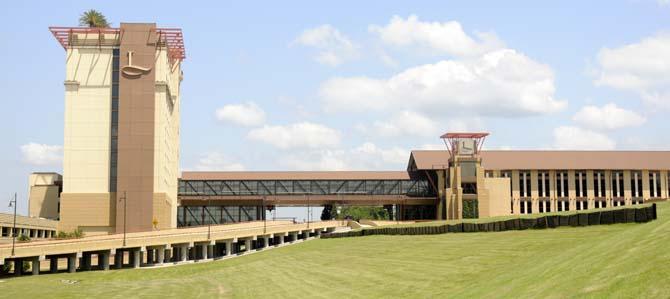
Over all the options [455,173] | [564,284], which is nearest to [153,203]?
[455,173]

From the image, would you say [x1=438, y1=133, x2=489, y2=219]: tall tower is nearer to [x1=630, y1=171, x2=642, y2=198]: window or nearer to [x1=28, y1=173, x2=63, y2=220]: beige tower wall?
[x1=630, y1=171, x2=642, y2=198]: window

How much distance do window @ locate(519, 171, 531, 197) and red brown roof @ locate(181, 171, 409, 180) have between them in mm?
22687

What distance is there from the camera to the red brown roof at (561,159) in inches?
6029

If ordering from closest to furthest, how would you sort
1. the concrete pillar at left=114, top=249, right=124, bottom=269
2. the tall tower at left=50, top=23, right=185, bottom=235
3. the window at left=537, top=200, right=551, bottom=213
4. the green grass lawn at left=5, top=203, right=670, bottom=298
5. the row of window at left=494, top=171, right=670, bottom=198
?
1. the green grass lawn at left=5, top=203, right=670, bottom=298
2. the concrete pillar at left=114, top=249, right=124, bottom=269
3. the tall tower at left=50, top=23, right=185, bottom=235
4. the window at left=537, top=200, right=551, bottom=213
5. the row of window at left=494, top=171, right=670, bottom=198

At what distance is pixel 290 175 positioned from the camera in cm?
15662

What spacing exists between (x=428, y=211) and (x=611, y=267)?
5029 inches

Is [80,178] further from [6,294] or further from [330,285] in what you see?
[330,285]

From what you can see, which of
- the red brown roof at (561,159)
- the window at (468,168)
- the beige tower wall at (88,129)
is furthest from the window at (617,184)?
the beige tower wall at (88,129)

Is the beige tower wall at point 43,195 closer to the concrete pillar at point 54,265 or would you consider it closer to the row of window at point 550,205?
the concrete pillar at point 54,265

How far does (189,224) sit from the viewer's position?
504 feet

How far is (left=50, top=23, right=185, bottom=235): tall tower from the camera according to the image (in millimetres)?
116312

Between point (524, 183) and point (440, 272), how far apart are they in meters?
115

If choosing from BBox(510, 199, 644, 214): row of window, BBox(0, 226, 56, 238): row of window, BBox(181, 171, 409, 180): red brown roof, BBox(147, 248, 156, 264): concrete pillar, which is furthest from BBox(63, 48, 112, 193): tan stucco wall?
BBox(510, 199, 644, 214): row of window

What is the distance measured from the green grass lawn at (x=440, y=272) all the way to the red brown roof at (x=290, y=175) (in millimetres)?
73403
